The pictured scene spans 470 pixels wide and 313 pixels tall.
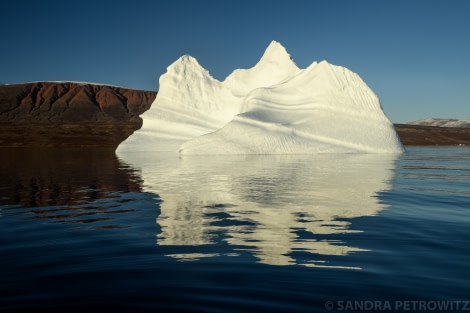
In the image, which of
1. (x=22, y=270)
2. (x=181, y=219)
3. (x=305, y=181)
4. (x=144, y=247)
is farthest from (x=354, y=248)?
(x=305, y=181)

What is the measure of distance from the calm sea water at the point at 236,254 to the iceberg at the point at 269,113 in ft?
98.8

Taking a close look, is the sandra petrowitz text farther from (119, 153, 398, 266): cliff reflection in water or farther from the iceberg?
the iceberg

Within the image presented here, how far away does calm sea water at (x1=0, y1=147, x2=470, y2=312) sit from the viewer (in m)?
4.41

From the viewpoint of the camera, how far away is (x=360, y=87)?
4878 centimetres

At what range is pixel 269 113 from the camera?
4700 cm

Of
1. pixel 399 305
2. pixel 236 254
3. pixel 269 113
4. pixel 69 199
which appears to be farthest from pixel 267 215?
pixel 269 113

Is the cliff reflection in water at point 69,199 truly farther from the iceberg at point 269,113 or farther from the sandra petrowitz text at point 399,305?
the iceberg at point 269,113

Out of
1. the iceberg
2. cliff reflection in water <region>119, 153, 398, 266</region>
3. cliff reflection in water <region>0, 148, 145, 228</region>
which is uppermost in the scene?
the iceberg

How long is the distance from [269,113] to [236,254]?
41567 mm

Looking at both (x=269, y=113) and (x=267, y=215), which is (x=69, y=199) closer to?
(x=267, y=215)

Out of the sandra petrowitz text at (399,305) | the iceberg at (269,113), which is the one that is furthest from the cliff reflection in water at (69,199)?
the iceberg at (269,113)

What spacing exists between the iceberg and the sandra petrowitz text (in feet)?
124

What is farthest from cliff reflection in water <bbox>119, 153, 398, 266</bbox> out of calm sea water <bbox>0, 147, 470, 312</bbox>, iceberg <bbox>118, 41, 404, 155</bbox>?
iceberg <bbox>118, 41, 404, 155</bbox>

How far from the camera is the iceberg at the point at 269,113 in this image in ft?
140
